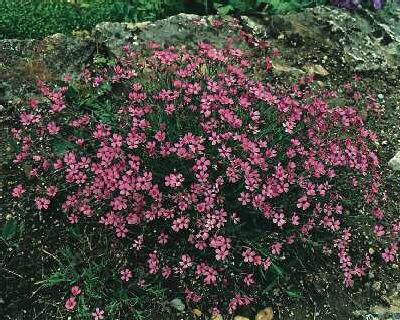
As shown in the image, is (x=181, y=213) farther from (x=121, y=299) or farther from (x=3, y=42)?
(x=3, y=42)

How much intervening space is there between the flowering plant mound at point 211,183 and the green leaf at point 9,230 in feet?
0.66

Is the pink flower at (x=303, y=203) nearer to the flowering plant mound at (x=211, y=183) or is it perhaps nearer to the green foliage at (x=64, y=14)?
the flowering plant mound at (x=211, y=183)

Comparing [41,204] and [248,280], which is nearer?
[248,280]

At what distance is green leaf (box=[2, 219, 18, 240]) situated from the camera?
3.61 meters

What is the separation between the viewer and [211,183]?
3430mm

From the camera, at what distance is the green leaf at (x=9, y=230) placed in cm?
361

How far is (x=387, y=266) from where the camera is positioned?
13.0ft

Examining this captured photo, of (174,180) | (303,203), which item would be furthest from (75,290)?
(303,203)

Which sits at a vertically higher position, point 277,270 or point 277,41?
point 277,41

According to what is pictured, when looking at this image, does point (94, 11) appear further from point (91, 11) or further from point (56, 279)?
point (56, 279)

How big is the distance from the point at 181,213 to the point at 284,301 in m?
0.91

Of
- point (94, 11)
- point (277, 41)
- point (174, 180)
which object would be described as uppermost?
point (174, 180)

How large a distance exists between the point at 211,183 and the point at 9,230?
132 cm

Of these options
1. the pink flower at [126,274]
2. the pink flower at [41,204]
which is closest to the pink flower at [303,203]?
the pink flower at [126,274]
